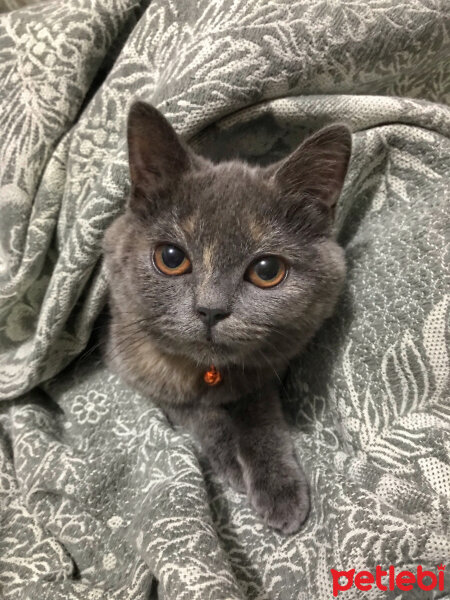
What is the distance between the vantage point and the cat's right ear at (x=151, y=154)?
2.39ft

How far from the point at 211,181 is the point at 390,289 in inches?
16.0

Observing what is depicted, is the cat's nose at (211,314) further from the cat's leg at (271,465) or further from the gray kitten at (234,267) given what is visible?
the cat's leg at (271,465)

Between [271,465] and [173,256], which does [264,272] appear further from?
[271,465]

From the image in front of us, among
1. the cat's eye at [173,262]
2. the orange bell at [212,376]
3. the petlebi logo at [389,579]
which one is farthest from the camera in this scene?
the orange bell at [212,376]

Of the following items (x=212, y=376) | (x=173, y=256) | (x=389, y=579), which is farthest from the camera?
(x=212, y=376)

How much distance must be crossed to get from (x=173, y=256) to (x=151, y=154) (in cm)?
19

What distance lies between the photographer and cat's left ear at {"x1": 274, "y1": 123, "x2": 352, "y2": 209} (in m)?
0.73

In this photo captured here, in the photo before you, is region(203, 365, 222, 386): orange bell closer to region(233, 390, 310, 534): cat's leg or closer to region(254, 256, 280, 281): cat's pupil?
region(233, 390, 310, 534): cat's leg

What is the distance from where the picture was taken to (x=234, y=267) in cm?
73

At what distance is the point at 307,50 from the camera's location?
809 millimetres

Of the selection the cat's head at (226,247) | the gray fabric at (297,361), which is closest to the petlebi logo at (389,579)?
the gray fabric at (297,361)

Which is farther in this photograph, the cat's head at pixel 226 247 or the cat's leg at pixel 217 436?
the cat's leg at pixel 217 436

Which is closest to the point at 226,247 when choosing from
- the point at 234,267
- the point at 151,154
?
the point at 234,267

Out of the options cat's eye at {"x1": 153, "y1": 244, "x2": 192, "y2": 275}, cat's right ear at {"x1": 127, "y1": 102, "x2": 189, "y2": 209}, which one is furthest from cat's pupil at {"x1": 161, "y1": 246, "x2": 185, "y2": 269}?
cat's right ear at {"x1": 127, "y1": 102, "x2": 189, "y2": 209}
